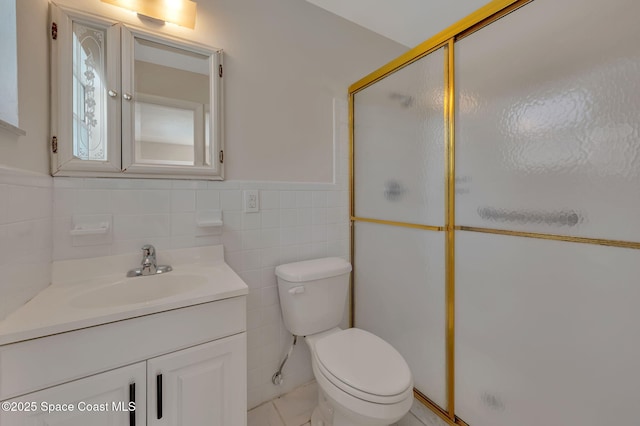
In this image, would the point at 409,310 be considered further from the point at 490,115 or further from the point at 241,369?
the point at 490,115

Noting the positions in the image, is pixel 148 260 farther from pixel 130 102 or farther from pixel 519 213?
pixel 519 213

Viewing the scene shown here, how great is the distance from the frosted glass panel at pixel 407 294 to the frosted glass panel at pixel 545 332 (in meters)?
0.11

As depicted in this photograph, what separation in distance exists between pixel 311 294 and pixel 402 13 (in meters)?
1.85

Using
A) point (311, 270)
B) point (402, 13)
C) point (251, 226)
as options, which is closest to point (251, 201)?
point (251, 226)

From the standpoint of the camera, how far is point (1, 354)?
628 millimetres

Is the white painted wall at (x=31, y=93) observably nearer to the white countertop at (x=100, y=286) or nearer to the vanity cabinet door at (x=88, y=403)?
the white countertop at (x=100, y=286)

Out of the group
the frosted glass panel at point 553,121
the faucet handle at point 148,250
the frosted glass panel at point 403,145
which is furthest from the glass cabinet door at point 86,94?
the frosted glass panel at point 553,121

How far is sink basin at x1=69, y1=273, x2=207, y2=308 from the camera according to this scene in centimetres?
96

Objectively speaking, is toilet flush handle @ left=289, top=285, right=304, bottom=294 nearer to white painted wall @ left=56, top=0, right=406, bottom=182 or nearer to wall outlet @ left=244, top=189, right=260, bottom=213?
wall outlet @ left=244, top=189, right=260, bottom=213

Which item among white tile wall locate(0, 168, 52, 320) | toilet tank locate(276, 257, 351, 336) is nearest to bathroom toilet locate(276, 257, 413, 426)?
toilet tank locate(276, 257, 351, 336)

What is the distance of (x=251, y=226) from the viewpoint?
1405 mm

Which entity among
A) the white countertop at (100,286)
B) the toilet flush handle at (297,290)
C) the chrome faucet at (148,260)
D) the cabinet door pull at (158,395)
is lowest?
the cabinet door pull at (158,395)

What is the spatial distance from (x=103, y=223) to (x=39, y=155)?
309 millimetres

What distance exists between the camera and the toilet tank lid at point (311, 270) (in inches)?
52.2
